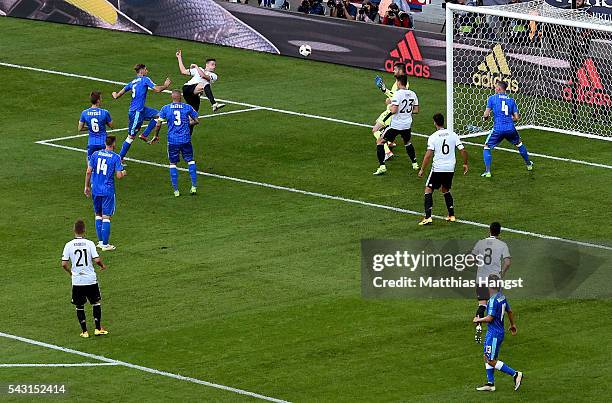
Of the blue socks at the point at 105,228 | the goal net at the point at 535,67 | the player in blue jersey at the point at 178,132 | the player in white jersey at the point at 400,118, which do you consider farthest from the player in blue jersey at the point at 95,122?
the goal net at the point at 535,67

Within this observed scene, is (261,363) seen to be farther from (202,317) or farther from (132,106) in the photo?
(132,106)

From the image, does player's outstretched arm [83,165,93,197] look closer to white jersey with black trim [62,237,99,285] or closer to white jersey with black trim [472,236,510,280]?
white jersey with black trim [62,237,99,285]

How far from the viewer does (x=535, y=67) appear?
4116 cm

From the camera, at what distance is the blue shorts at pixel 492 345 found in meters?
23.4

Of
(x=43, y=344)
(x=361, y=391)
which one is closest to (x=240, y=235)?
(x=43, y=344)

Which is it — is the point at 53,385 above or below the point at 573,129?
below

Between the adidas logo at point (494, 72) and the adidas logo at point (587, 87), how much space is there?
1.50 meters

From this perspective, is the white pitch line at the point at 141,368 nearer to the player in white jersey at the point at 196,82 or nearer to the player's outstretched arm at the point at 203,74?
the player in white jersey at the point at 196,82

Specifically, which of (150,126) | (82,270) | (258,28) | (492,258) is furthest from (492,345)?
(258,28)

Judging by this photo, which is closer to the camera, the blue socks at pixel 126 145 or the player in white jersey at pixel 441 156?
the player in white jersey at pixel 441 156

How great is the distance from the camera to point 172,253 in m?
30.6

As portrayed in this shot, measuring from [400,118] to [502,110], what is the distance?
7.44 ft

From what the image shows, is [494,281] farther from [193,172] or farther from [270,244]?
[193,172]

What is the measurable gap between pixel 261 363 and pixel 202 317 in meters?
2.49
